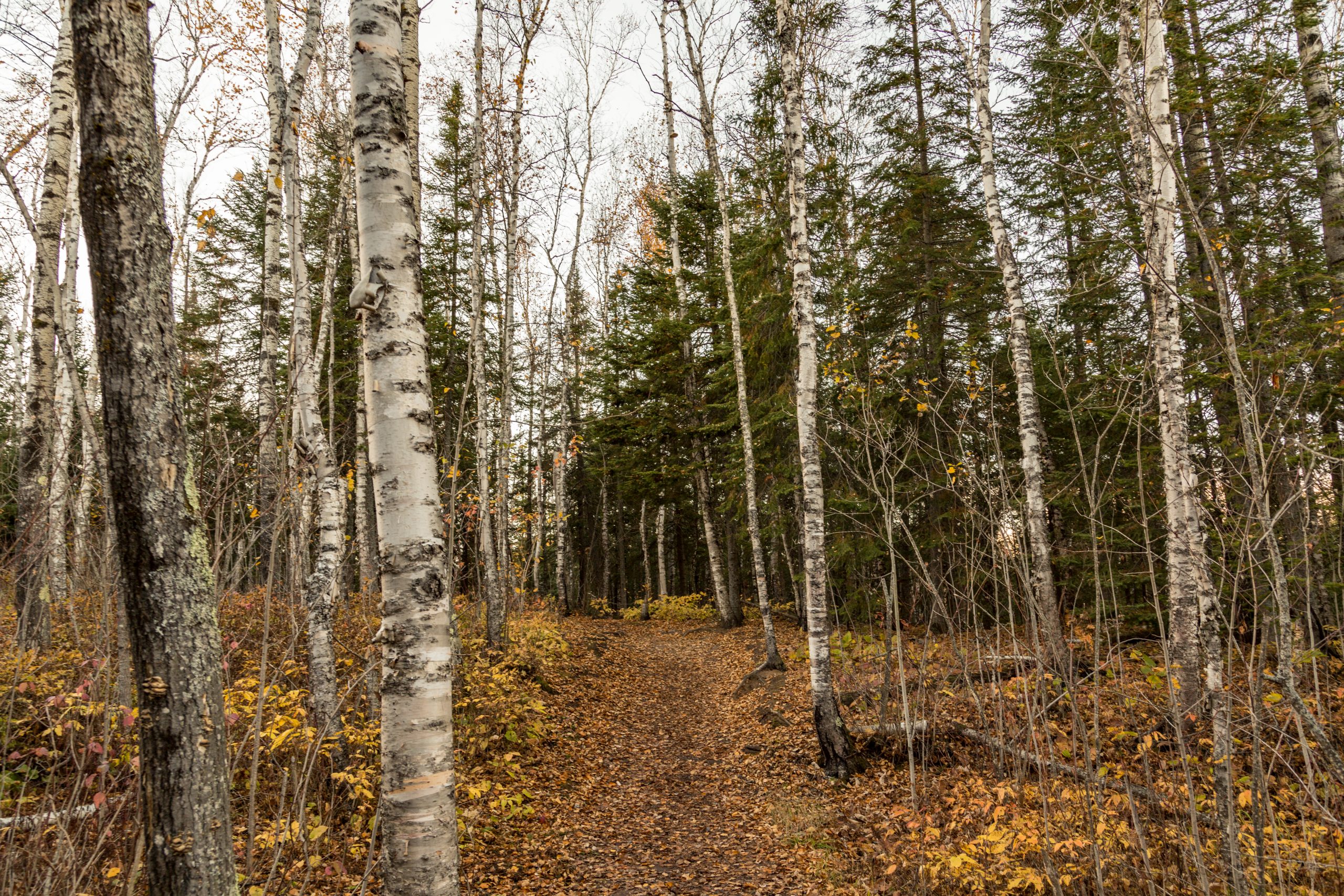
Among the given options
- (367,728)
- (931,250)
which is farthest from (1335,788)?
(931,250)

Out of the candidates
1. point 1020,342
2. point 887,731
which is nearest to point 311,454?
Answer: point 887,731

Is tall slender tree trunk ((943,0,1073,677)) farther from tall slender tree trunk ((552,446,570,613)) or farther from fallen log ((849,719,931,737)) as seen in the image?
tall slender tree trunk ((552,446,570,613))

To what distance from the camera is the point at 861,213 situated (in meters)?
13.5

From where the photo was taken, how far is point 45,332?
17.5 ft

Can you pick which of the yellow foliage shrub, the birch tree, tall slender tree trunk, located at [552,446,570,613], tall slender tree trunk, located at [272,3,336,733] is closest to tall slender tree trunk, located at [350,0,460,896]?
tall slender tree trunk, located at [272,3,336,733]

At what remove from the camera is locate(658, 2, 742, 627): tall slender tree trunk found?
14938 millimetres

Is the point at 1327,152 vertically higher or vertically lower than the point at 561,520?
higher

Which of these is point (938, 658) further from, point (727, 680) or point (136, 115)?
point (136, 115)

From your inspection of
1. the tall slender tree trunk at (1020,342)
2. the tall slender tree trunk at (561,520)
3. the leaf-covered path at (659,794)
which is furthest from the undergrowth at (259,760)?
the tall slender tree trunk at (561,520)

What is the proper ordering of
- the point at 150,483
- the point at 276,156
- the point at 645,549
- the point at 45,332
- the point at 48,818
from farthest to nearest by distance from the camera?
1. the point at 645,549
2. the point at 276,156
3. the point at 45,332
4. the point at 48,818
5. the point at 150,483

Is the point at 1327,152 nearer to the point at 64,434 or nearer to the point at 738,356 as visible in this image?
the point at 738,356

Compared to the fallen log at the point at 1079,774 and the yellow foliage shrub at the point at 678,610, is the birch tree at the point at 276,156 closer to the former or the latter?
the fallen log at the point at 1079,774

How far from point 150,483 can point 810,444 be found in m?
5.87

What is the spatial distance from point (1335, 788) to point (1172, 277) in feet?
15.3
